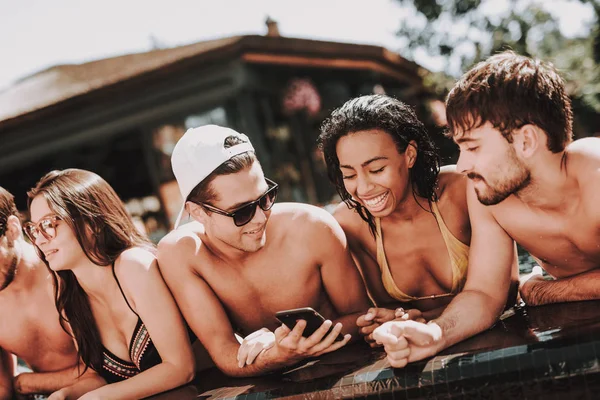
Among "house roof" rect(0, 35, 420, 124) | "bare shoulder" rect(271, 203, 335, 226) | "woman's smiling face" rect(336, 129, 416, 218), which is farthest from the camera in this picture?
"house roof" rect(0, 35, 420, 124)

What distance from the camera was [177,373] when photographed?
2.95 metres

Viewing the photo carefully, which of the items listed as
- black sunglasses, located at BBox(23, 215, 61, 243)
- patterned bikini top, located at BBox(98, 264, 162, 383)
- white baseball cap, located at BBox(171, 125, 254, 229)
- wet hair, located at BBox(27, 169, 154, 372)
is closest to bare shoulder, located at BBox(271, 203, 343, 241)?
white baseball cap, located at BBox(171, 125, 254, 229)

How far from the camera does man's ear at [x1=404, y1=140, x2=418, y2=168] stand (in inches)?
118

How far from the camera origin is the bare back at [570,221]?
7.91 ft

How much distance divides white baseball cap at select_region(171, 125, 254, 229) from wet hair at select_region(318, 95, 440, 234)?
0.45 meters

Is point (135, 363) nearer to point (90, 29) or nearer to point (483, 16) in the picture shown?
point (483, 16)

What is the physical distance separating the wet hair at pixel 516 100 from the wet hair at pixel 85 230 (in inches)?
74.0

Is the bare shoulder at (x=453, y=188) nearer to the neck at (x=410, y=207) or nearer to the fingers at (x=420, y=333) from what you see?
the neck at (x=410, y=207)

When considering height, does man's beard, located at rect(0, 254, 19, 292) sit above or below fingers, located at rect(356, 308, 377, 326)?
above

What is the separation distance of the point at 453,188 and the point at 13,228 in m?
2.60

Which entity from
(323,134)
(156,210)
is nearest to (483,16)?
(156,210)

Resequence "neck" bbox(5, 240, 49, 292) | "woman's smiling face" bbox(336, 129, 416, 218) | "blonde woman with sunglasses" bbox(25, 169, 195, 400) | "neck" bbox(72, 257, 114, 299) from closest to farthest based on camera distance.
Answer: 1. "woman's smiling face" bbox(336, 129, 416, 218)
2. "blonde woman with sunglasses" bbox(25, 169, 195, 400)
3. "neck" bbox(72, 257, 114, 299)
4. "neck" bbox(5, 240, 49, 292)

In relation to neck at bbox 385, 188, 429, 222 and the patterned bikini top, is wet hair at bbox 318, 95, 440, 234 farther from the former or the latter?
the patterned bikini top

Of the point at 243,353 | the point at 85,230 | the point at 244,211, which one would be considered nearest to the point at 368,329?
the point at 243,353
